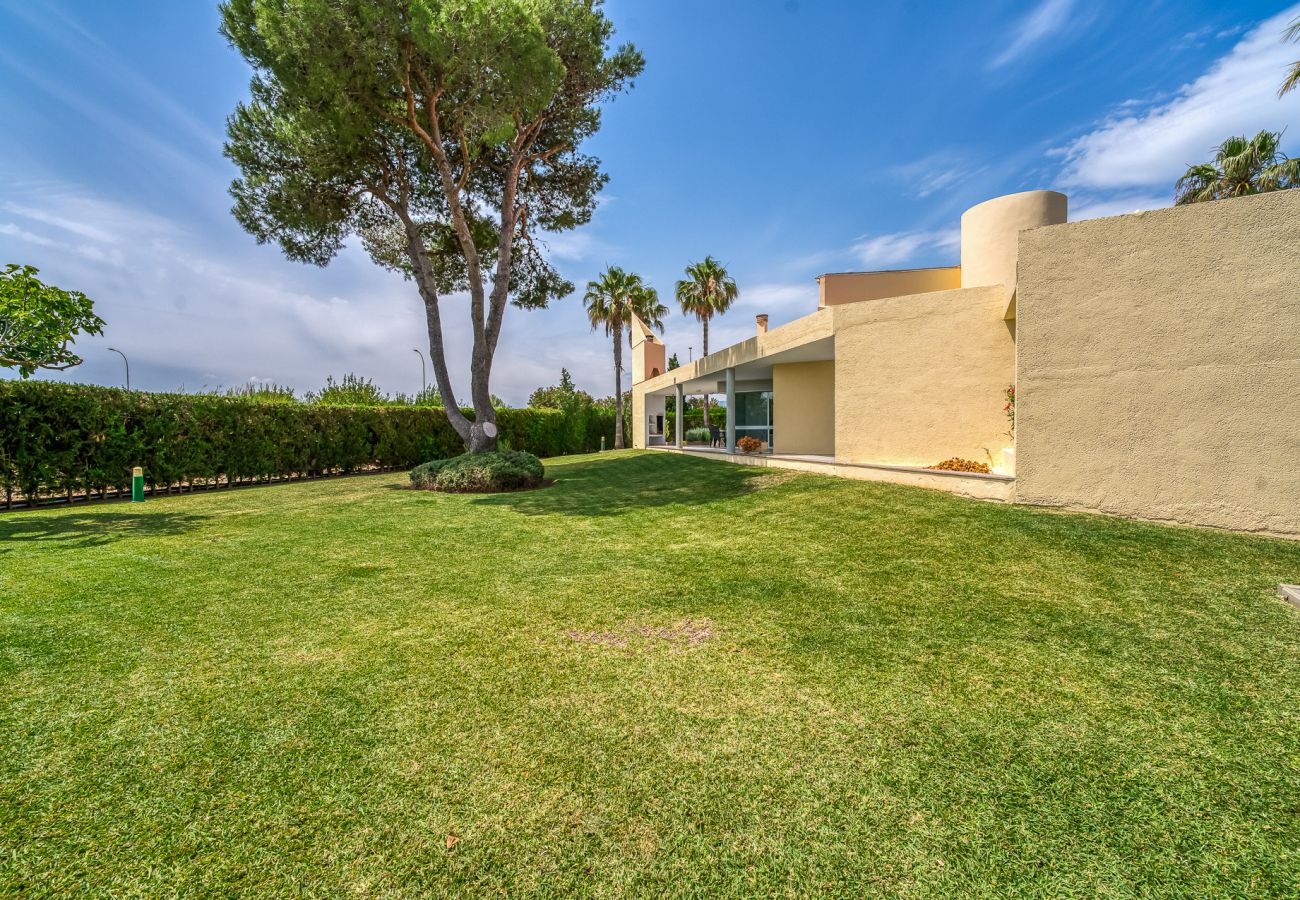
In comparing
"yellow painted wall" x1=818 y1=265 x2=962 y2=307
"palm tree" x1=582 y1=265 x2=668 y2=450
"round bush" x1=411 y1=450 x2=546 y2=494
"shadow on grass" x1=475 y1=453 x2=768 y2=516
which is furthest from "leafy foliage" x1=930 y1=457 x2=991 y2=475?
"palm tree" x1=582 y1=265 x2=668 y2=450

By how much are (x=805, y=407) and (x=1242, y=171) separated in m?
15.3

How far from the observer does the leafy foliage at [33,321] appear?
10891 millimetres

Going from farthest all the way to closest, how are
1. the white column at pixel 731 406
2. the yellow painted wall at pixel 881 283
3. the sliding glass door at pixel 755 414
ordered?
the sliding glass door at pixel 755 414 < the white column at pixel 731 406 < the yellow painted wall at pixel 881 283

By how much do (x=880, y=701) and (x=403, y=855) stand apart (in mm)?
2635

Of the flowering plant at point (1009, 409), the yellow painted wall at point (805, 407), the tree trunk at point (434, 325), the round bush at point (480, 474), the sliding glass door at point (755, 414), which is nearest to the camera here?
the flowering plant at point (1009, 409)

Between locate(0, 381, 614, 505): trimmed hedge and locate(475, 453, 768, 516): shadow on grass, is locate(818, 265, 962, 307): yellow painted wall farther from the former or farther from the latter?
locate(0, 381, 614, 505): trimmed hedge

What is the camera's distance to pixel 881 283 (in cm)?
1393

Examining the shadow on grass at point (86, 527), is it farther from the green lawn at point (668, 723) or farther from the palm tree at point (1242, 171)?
the palm tree at point (1242, 171)

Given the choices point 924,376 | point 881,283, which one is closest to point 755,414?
point 881,283

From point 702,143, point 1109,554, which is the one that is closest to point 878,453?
point 1109,554

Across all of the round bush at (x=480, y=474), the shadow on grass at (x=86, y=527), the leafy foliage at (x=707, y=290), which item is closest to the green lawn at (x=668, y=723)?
the shadow on grass at (x=86, y=527)

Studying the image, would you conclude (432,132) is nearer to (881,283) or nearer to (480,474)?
(480,474)

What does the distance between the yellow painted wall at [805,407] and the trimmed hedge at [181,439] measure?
523 inches

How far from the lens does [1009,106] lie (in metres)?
12.0
